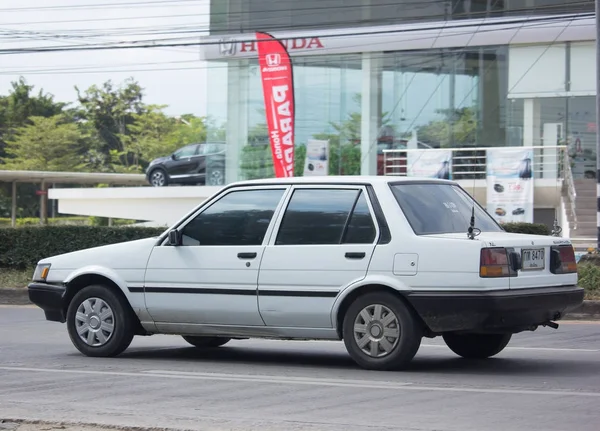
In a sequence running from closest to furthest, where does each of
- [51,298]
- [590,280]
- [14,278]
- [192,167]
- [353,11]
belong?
[51,298] → [590,280] → [14,278] → [353,11] → [192,167]

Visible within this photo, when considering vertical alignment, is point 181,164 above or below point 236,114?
below

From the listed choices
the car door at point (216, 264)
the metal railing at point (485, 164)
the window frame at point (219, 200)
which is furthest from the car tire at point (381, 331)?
the metal railing at point (485, 164)

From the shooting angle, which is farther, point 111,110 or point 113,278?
point 111,110

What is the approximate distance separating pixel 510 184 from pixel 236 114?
11982 millimetres

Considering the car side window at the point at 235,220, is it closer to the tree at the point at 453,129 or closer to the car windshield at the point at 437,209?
the car windshield at the point at 437,209

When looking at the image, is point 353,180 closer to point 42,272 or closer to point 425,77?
point 42,272

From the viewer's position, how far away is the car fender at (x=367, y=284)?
28.8ft

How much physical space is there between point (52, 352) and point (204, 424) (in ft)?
15.6

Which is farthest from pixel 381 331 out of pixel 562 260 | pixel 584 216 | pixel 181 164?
pixel 181 164

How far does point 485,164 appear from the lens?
112 ft

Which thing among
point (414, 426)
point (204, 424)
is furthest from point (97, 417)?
point (414, 426)

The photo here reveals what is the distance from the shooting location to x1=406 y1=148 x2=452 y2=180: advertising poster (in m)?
33.9

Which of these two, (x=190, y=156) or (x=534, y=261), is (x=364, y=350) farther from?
(x=190, y=156)

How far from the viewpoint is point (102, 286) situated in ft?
33.8
